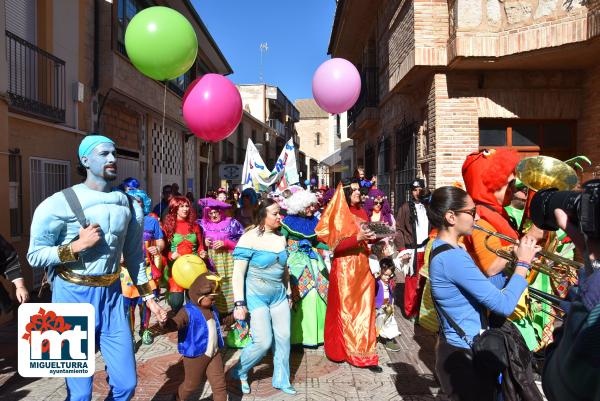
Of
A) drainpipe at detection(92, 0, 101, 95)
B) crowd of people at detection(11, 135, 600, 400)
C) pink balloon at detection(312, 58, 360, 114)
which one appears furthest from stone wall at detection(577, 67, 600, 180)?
drainpipe at detection(92, 0, 101, 95)

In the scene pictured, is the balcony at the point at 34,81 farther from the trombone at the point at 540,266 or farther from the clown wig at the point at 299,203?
the trombone at the point at 540,266

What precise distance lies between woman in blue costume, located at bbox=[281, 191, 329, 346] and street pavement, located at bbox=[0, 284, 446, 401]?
0.27 meters

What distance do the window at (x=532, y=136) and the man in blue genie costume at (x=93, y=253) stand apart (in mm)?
7622

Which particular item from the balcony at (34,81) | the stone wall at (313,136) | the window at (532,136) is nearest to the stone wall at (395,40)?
the window at (532,136)

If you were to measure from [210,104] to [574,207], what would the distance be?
5.18m

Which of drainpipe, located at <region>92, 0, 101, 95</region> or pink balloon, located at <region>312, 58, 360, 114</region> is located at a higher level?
drainpipe, located at <region>92, 0, 101, 95</region>

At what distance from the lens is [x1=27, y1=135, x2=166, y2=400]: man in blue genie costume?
2646mm

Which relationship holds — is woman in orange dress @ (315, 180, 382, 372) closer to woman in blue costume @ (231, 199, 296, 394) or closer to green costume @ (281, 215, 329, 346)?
green costume @ (281, 215, 329, 346)

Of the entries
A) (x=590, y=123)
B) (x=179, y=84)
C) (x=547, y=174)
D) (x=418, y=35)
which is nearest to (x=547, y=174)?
(x=547, y=174)

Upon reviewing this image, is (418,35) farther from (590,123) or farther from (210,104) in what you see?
(210,104)

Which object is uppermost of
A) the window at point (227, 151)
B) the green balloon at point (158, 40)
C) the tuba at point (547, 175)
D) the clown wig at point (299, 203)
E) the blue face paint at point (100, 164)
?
the window at point (227, 151)

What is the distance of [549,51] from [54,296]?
308 inches

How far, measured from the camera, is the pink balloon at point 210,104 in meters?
6.08

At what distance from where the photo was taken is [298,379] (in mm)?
4359
